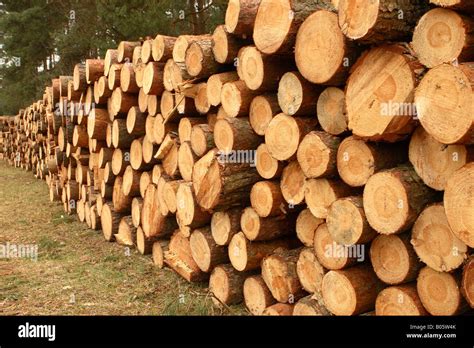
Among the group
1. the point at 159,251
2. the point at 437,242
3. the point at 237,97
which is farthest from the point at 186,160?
the point at 437,242

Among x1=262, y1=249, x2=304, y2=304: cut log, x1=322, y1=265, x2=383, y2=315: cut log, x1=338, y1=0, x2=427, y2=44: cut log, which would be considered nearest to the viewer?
x1=338, y1=0, x2=427, y2=44: cut log

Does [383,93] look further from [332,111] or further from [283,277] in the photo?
[283,277]

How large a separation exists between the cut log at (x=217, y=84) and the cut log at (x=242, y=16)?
398 mm

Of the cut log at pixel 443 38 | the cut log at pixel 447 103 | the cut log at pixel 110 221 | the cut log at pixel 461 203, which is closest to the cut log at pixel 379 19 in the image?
the cut log at pixel 443 38

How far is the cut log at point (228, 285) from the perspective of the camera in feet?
12.9

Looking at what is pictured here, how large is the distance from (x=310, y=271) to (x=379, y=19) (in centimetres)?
174

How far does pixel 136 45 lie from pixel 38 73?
60.8 ft

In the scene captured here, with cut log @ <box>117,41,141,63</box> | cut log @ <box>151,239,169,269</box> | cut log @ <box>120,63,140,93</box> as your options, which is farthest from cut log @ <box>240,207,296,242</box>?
cut log @ <box>117,41,141,63</box>

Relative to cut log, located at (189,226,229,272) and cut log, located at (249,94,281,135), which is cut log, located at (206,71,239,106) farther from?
cut log, located at (189,226,229,272)

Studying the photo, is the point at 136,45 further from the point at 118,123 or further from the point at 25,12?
the point at 25,12

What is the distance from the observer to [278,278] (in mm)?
3508

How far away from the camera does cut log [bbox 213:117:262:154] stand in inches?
147

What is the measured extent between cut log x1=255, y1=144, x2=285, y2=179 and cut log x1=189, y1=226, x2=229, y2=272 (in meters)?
0.88

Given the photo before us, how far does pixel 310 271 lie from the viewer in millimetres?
3314
